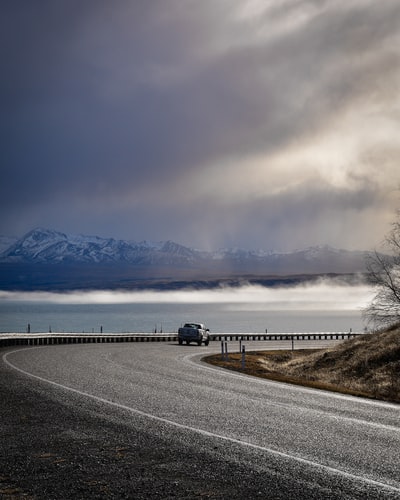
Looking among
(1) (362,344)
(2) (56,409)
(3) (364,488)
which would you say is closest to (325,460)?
(3) (364,488)

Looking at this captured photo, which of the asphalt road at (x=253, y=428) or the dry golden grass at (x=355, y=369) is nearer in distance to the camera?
the asphalt road at (x=253, y=428)

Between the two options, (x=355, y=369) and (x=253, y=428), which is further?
(x=355, y=369)

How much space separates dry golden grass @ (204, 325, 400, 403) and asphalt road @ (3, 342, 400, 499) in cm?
267

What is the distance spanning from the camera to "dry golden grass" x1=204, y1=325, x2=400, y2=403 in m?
21.2

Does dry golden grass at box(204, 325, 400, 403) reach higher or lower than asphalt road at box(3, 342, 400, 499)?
lower

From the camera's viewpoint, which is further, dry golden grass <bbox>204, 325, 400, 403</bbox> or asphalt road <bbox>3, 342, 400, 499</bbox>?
dry golden grass <bbox>204, 325, 400, 403</bbox>

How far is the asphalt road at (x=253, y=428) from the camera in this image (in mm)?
7383

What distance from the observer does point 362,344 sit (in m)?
33.3

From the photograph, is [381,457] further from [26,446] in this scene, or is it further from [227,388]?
[227,388]

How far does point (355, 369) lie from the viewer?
2703 cm

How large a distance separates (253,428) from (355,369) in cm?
1697

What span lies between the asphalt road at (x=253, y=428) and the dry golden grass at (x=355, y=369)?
8.75ft

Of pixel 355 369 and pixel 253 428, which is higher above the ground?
pixel 253 428

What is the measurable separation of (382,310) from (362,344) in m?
4.13
